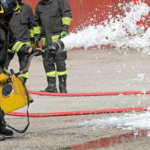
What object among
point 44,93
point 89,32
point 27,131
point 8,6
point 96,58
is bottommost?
point 96,58

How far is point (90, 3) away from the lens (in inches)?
687

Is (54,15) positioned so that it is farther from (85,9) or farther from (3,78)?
(85,9)

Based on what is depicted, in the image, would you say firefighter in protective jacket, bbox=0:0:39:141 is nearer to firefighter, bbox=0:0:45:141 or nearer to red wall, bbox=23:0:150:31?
firefighter, bbox=0:0:45:141

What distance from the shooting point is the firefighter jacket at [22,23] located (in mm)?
8383

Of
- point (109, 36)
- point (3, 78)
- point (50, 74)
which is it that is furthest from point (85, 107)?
point (3, 78)

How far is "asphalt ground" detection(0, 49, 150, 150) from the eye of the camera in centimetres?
460

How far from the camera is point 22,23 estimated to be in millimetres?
8430

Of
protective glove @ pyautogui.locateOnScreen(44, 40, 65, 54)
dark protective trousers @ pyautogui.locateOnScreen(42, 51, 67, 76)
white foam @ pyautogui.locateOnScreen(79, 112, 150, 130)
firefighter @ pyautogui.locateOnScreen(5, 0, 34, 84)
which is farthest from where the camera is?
firefighter @ pyautogui.locateOnScreen(5, 0, 34, 84)

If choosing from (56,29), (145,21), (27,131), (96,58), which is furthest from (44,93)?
(145,21)

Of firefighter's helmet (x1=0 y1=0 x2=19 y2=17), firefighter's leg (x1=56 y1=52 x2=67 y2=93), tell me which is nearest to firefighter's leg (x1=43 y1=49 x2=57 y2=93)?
firefighter's leg (x1=56 y1=52 x2=67 y2=93)

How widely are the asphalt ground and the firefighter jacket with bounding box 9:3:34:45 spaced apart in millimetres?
991

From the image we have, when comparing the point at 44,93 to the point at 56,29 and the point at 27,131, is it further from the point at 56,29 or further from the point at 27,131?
the point at 27,131

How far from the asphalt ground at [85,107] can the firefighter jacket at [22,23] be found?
0.99 meters

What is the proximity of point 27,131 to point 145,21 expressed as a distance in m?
12.1
